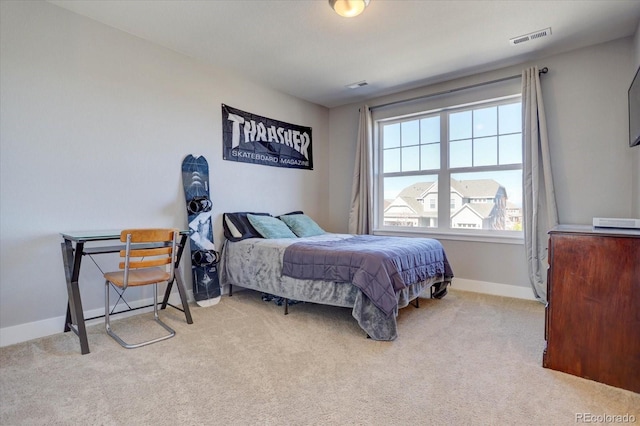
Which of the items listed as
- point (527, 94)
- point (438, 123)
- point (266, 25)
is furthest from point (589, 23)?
point (266, 25)

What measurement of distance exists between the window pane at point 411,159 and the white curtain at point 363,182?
1.46 feet

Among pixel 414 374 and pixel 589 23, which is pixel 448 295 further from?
pixel 589 23

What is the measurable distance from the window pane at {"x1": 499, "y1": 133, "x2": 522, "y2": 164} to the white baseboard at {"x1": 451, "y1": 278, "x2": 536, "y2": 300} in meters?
1.38

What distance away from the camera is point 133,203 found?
2924 millimetres

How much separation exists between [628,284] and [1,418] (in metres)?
3.20

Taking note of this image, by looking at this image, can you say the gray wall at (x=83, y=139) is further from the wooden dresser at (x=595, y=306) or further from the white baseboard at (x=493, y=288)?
the wooden dresser at (x=595, y=306)

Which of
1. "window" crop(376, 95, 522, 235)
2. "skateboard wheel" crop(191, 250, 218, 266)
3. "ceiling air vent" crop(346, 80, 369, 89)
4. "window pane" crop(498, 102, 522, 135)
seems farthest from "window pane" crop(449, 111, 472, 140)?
"skateboard wheel" crop(191, 250, 218, 266)

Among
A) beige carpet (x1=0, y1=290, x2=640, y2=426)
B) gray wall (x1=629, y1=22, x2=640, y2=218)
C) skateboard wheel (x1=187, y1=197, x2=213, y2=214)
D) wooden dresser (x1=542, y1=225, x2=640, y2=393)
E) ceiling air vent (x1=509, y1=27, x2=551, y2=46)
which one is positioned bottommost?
beige carpet (x1=0, y1=290, x2=640, y2=426)

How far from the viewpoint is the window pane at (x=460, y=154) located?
12.6 feet

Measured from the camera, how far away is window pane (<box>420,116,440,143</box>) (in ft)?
13.4

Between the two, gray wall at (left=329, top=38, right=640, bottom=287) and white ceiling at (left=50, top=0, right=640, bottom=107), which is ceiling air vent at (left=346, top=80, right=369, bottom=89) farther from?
gray wall at (left=329, top=38, right=640, bottom=287)

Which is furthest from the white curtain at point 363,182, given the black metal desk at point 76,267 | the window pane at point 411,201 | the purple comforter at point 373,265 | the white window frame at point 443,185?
the black metal desk at point 76,267

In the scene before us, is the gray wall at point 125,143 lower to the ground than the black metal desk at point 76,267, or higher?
higher

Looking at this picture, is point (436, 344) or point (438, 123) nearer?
point (436, 344)
